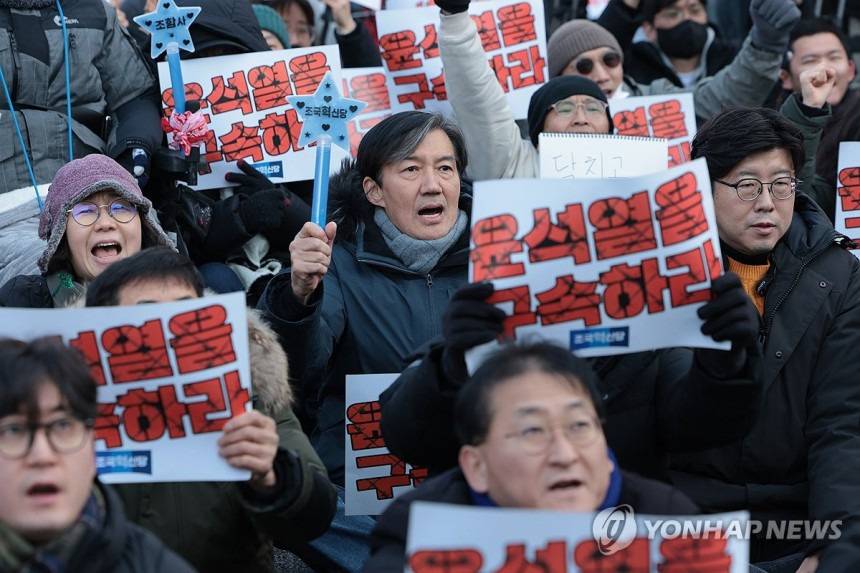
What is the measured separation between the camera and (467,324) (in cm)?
362

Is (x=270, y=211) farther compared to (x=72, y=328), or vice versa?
(x=270, y=211)

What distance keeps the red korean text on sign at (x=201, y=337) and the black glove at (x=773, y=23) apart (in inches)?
178

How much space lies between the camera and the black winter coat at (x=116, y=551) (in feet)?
10.0

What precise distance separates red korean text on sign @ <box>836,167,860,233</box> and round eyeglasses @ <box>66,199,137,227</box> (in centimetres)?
279

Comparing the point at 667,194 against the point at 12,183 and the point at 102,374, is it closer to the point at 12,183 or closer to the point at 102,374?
the point at 102,374

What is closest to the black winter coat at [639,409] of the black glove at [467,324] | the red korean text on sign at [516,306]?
the black glove at [467,324]

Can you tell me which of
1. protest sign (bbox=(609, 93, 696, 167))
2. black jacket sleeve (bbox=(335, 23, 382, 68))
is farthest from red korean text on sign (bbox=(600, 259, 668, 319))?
black jacket sleeve (bbox=(335, 23, 382, 68))

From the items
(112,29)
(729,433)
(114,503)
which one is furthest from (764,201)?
(112,29)

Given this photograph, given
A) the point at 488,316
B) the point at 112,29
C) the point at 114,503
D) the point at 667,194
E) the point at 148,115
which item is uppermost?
the point at 112,29

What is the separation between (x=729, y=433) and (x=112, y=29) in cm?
356

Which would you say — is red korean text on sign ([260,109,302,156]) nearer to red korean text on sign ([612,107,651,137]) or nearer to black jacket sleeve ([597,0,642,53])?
red korean text on sign ([612,107,651,137])

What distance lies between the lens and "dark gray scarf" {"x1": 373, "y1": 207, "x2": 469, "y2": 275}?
512 centimetres

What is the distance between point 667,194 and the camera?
377 cm

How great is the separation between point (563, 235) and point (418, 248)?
1.43 m
